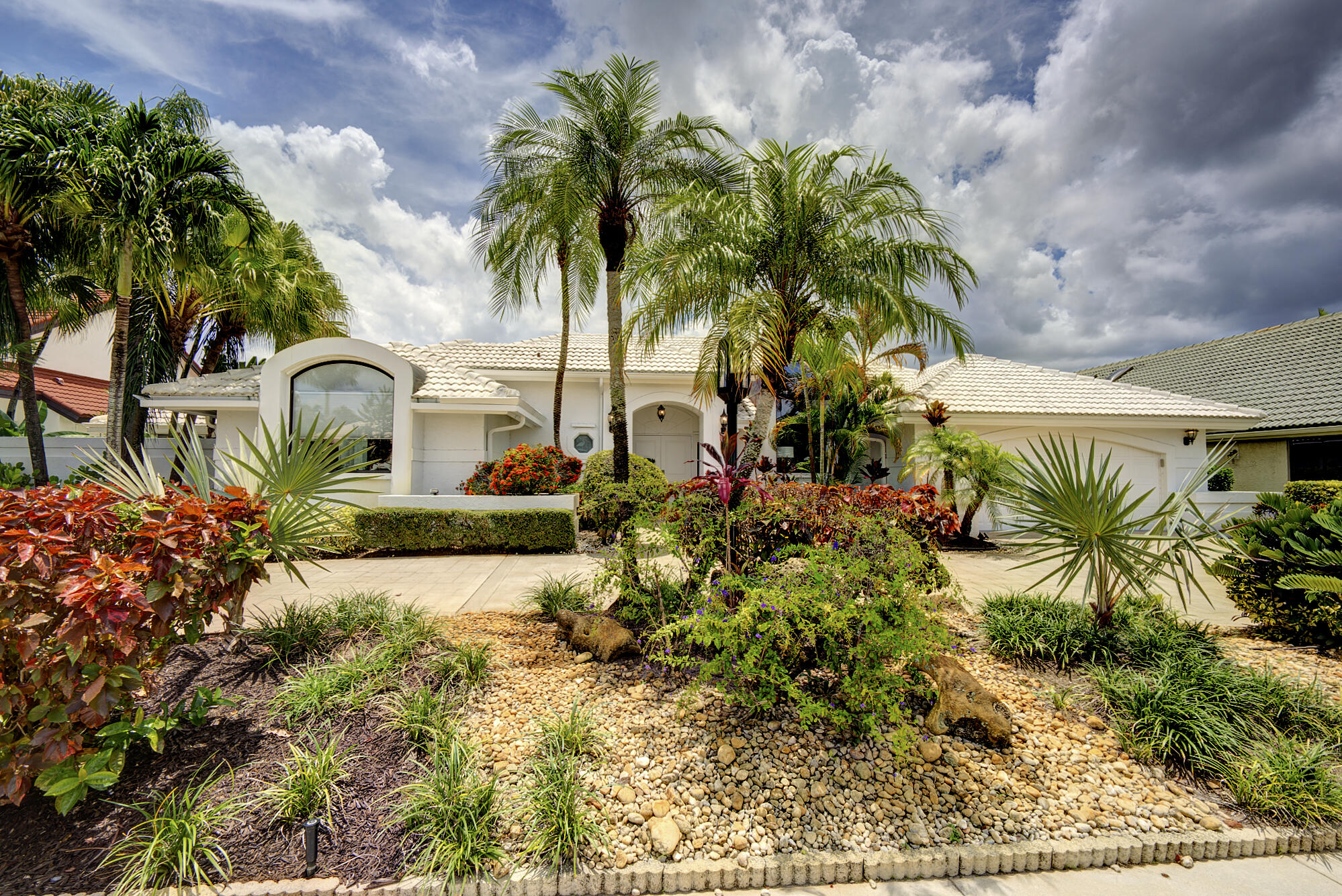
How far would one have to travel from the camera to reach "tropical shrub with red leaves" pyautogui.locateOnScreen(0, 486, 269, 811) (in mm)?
2723

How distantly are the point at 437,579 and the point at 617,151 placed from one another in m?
8.52

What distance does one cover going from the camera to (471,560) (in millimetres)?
10719

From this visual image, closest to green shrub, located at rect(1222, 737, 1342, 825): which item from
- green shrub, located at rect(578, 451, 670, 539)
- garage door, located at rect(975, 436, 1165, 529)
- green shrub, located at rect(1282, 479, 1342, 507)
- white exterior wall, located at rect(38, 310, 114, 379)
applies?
green shrub, located at rect(578, 451, 670, 539)

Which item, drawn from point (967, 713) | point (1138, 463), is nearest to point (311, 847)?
point (967, 713)

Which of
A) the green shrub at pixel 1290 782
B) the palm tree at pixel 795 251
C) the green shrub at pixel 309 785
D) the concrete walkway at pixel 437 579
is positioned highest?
the palm tree at pixel 795 251

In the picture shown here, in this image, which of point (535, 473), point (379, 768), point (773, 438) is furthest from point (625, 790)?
point (773, 438)

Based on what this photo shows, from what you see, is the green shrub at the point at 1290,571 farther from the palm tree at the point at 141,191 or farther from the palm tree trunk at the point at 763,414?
the palm tree at the point at 141,191

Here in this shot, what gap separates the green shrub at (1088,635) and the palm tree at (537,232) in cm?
979

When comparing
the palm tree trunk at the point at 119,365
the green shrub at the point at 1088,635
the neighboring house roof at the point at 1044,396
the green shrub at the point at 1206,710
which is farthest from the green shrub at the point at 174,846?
the neighboring house roof at the point at 1044,396

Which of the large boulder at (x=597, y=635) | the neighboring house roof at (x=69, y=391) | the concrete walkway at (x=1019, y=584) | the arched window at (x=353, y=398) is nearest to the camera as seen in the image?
the large boulder at (x=597, y=635)

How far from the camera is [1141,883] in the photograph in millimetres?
2951

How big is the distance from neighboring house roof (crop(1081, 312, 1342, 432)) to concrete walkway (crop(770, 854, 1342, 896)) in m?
19.1

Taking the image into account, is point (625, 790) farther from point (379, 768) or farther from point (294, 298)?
point (294, 298)

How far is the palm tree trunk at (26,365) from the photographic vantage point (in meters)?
13.1
